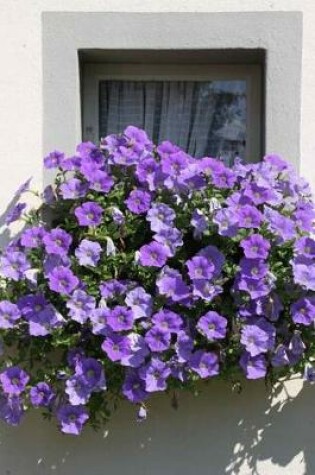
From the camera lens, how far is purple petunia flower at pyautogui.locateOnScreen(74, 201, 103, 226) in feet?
10.0

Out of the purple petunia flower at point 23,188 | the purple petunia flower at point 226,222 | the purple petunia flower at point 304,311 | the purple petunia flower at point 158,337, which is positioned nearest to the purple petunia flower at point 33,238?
the purple petunia flower at point 23,188

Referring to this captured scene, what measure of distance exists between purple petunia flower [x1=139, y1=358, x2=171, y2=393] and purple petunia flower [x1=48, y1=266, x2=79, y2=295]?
0.41 m

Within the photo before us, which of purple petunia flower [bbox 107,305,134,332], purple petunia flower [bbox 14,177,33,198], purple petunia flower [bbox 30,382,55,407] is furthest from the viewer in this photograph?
purple petunia flower [bbox 14,177,33,198]

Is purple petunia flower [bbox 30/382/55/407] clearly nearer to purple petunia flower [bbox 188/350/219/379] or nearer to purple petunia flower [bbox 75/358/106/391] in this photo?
purple petunia flower [bbox 75/358/106/391]

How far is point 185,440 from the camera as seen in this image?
10.9 ft

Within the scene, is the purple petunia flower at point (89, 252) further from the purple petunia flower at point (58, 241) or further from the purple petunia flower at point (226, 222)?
the purple petunia flower at point (226, 222)

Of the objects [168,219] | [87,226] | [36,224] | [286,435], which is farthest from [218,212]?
[286,435]

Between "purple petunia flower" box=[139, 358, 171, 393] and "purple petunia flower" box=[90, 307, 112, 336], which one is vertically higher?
"purple petunia flower" box=[90, 307, 112, 336]

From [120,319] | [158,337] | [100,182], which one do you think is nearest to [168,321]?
[158,337]

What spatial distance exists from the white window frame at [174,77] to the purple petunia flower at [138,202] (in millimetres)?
660

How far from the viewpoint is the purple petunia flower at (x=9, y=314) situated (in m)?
3.00

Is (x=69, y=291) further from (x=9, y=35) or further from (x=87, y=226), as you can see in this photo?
(x=9, y=35)

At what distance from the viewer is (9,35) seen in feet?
11.2

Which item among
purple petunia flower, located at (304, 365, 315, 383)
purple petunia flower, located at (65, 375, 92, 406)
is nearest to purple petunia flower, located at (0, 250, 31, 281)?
purple petunia flower, located at (65, 375, 92, 406)
